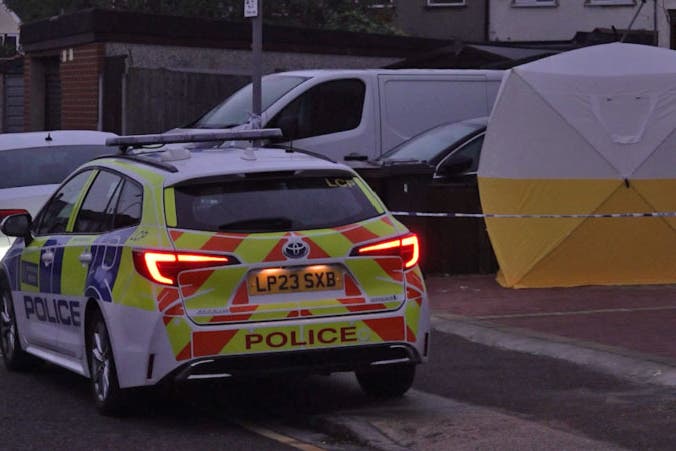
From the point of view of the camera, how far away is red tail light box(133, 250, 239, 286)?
8562mm

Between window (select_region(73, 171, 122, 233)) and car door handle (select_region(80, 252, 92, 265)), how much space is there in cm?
17

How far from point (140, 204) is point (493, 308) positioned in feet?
18.8

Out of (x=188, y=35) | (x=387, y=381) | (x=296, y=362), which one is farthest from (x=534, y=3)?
(x=296, y=362)

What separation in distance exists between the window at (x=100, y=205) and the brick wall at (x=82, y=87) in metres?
16.6

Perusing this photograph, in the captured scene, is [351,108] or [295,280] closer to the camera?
[295,280]

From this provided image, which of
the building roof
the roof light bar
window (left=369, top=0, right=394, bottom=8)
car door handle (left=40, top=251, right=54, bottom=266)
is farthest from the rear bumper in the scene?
window (left=369, top=0, right=394, bottom=8)

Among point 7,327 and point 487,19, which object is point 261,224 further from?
point 487,19

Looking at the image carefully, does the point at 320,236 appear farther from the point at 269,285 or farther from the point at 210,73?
the point at 210,73

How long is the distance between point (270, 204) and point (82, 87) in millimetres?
18825

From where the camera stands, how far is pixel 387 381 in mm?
9688

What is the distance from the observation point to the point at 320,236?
879cm

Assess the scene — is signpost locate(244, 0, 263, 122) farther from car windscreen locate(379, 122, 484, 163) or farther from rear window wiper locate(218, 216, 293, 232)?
rear window wiper locate(218, 216, 293, 232)

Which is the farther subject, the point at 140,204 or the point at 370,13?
the point at 370,13

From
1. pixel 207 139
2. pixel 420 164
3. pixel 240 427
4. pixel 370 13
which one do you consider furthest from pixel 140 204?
pixel 370 13
